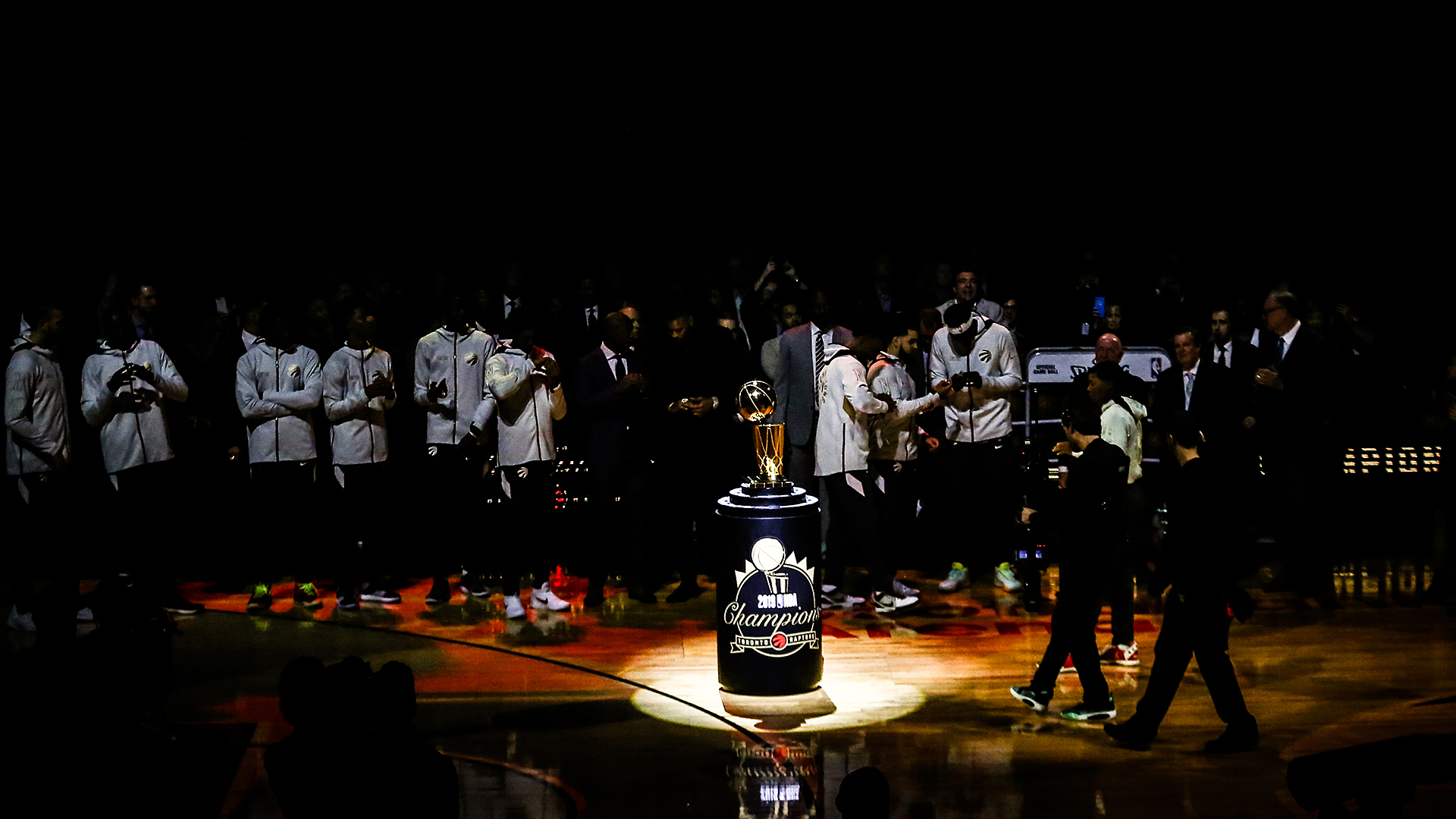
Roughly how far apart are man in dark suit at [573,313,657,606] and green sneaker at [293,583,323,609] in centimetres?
191

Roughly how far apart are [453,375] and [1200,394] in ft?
17.4

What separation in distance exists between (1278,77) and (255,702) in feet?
39.6

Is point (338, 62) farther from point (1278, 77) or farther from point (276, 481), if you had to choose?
point (1278, 77)

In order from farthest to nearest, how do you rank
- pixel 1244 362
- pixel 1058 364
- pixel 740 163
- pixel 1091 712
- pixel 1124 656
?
pixel 740 163 < pixel 1058 364 < pixel 1244 362 < pixel 1124 656 < pixel 1091 712

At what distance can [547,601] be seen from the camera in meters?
9.98

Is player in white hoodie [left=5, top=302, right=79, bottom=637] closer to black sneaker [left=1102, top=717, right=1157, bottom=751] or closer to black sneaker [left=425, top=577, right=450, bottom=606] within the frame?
black sneaker [left=425, top=577, right=450, bottom=606]

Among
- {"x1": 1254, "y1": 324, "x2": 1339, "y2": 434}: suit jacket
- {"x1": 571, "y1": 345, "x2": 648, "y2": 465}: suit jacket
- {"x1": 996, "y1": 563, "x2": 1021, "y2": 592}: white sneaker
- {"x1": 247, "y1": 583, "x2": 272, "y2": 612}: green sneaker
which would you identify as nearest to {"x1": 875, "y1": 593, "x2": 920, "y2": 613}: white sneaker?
{"x1": 996, "y1": 563, "x2": 1021, "y2": 592}: white sneaker

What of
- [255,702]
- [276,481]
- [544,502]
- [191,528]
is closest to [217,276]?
[191,528]

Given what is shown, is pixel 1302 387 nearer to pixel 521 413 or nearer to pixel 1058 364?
pixel 1058 364

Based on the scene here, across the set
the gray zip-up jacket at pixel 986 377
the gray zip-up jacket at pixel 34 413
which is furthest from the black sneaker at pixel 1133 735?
the gray zip-up jacket at pixel 34 413

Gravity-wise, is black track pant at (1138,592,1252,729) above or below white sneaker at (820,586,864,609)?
above

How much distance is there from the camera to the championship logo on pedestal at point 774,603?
7551 millimetres

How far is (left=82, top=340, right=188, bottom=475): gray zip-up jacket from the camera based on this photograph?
9.51 metres

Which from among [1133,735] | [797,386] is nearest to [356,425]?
[797,386]
